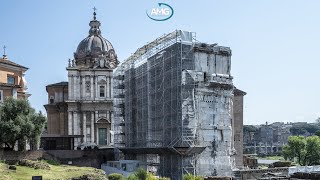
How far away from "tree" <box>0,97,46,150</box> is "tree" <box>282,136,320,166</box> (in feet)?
161

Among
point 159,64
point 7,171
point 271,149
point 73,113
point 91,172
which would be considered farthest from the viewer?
point 271,149

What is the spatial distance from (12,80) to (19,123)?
418 inches

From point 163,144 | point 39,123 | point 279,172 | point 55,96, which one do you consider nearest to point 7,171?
point 39,123

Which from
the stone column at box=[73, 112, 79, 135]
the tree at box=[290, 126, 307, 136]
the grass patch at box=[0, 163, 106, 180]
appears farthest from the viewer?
the tree at box=[290, 126, 307, 136]

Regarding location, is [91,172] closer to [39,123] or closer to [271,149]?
[39,123]

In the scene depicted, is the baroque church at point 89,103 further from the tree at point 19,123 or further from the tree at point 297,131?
the tree at point 297,131

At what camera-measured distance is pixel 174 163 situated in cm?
4466

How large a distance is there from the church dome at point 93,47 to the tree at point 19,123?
24501 mm

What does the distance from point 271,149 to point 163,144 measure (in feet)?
471

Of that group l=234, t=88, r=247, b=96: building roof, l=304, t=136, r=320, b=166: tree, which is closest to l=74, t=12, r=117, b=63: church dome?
l=234, t=88, r=247, b=96: building roof

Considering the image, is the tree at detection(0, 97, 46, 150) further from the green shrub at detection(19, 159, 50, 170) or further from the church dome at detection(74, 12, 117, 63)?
the church dome at detection(74, 12, 117, 63)

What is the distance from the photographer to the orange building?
53281 mm

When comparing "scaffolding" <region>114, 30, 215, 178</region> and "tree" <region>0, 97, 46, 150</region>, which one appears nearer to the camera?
"scaffolding" <region>114, 30, 215, 178</region>

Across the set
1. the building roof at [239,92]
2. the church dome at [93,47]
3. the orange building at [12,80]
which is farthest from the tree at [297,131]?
the orange building at [12,80]
